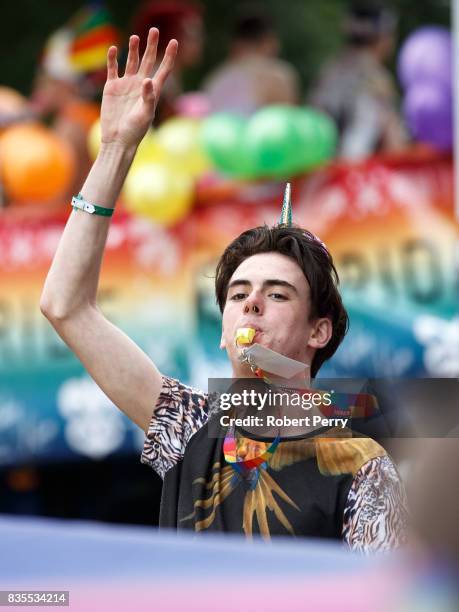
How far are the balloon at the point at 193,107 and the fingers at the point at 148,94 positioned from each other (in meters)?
4.70

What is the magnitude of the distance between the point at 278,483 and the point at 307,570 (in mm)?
353

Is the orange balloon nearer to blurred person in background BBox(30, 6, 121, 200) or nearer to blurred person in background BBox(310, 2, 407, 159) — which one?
blurred person in background BBox(30, 6, 121, 200)

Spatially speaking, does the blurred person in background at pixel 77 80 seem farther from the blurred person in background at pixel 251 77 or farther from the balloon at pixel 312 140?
the balloon at pixel 312 140

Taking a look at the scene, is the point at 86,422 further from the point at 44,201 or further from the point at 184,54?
the point at 184,54

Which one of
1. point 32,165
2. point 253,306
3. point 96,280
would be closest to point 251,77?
point 32,165

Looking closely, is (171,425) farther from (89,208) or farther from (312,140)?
(312,140)

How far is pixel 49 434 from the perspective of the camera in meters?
6.87

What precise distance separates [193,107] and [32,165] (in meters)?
0.91

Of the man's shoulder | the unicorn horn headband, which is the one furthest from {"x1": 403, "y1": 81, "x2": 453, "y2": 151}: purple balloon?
the man's shoulder

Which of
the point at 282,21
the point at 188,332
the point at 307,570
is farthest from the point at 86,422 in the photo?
the point at 307,570

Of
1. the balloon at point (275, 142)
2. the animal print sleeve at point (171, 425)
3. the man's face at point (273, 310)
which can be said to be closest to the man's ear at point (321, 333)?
the man's face at point (273, 310)

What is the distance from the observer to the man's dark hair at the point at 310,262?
7.73ft

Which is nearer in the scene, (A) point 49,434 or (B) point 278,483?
(B) point 278,483

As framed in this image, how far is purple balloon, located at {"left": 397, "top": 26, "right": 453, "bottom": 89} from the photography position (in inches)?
259
